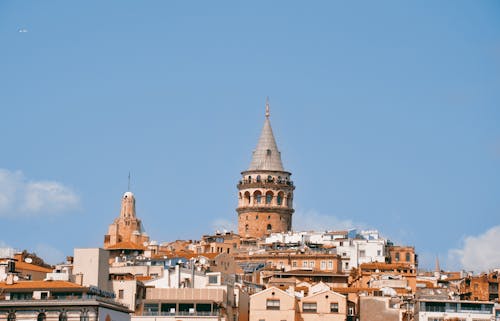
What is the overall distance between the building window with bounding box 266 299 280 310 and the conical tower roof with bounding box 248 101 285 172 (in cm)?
7611

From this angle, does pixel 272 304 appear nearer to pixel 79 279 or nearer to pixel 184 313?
pixel 184 313

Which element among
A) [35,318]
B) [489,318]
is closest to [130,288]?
[35,318]

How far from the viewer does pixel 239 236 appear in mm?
179625

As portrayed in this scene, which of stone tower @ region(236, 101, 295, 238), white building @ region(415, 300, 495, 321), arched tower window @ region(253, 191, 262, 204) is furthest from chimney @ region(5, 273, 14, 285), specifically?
arched tower window @ region(253, 191, 262, 204)

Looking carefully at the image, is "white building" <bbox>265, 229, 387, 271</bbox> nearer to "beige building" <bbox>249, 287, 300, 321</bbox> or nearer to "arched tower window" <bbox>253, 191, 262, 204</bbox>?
"arched tower window" <bbox>253, 191, 262, 204</bbox>

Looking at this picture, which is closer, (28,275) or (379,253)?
(28,275)

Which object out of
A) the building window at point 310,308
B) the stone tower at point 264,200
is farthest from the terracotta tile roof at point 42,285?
the stone tower at point 264,200

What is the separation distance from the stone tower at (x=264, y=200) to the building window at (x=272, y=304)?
72.2m

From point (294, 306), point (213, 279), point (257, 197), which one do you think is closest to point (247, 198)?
point (257, 197)

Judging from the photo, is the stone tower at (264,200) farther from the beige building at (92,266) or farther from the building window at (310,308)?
the beige building at (92,266)

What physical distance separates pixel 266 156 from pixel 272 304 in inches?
3084

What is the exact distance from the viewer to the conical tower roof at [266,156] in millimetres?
190525

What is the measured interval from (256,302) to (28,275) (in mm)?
18052

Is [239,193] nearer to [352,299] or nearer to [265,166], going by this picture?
[265,166]
